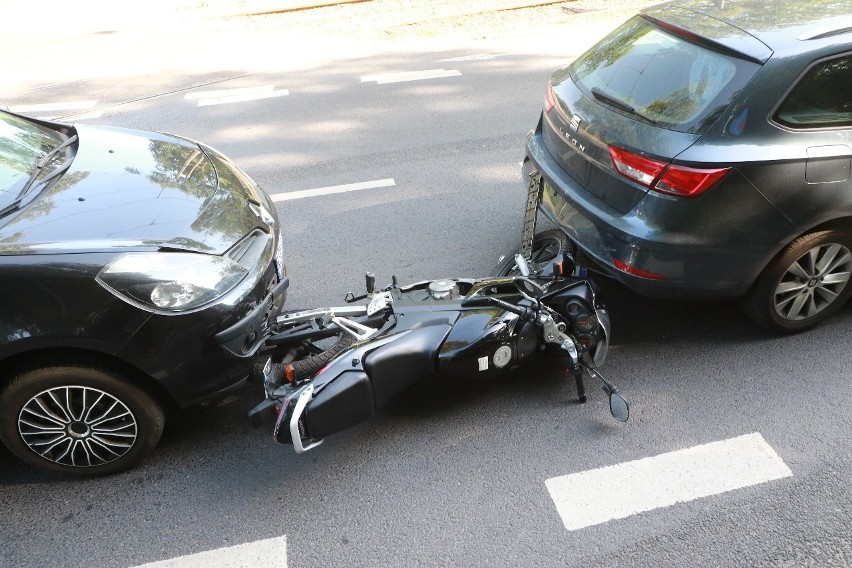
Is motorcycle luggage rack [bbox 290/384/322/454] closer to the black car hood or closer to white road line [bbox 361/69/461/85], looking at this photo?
the black car hood

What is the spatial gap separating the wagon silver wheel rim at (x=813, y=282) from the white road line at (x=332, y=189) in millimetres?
3246

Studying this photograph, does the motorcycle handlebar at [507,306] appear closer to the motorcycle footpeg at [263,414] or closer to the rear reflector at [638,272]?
the rear reflector at [638,272]

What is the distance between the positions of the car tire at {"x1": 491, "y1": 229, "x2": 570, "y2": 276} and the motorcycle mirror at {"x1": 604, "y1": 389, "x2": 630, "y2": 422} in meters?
0.90

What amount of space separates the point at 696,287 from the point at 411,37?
8.00m

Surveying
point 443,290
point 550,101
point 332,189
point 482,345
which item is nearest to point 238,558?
point 482,345

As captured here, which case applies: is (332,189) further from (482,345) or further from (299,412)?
(299,412)

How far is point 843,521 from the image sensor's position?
2893 millimetres

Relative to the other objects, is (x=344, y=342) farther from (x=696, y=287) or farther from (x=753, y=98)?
(x=753, y=98)

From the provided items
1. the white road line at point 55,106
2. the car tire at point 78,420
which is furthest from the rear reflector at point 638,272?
the white road line at point 55,106

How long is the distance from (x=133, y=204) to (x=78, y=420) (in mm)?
1038

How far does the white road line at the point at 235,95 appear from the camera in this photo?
27.4 ft

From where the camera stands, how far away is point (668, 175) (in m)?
3.40

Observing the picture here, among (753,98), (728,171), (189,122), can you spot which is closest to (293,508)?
(728,171)

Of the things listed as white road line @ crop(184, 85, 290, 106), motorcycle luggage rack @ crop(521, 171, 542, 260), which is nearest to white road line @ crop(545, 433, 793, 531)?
motorcycle luggage rack @ crop(521, 171, 542, 260)
